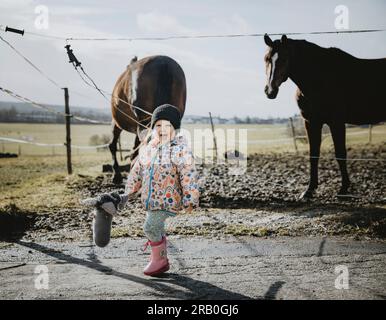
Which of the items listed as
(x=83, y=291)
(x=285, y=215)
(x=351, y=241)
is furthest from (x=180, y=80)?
(x=83, y=291)

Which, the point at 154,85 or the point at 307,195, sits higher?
the point at 154,85

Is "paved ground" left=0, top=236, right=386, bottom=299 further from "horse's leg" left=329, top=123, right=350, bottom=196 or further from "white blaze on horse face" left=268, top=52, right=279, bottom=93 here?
"white blaze on horse face" left=268, top=52, right=279, bottom=93

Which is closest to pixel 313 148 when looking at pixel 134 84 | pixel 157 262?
Answer: pixel 134 84

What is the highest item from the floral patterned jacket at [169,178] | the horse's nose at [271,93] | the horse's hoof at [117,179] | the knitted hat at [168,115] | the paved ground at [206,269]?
the horse's nose at [271,93]

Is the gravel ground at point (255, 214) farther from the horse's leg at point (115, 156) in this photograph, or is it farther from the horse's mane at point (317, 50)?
the horse's mane at point (317, 50)

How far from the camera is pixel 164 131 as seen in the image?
3.90 metres

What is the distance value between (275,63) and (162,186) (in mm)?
3483

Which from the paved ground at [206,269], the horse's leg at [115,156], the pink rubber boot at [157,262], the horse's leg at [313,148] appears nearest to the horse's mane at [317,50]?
the horse's leg at [313,148]

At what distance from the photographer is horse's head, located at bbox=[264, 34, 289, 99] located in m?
6.36

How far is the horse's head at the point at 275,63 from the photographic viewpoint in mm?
6363

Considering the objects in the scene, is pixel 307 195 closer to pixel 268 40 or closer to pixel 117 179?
pixel 268 40

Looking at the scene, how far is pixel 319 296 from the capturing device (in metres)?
3.18

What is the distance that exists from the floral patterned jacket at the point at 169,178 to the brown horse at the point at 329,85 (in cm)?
303

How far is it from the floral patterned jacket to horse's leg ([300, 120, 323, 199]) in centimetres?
365
